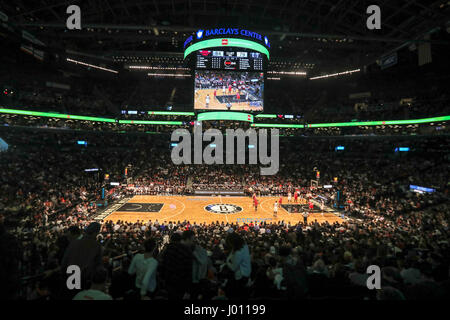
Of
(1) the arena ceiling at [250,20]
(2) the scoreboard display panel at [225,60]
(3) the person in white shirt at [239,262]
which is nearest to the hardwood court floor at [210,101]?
(2) the scoreboard display panel at [225,60]

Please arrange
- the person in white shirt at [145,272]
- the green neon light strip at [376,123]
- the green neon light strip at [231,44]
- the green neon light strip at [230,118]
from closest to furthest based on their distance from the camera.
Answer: the person in white shirt at [145,272] < the green neon light strip at [231,44] < the green neon light strip at [230,118] < the green neon light strip at [376,123]

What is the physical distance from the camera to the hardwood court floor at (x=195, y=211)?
2244cm

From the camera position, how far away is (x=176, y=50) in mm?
35375

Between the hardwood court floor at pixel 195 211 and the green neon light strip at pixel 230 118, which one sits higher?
the green neon light strip at pixel 230 118

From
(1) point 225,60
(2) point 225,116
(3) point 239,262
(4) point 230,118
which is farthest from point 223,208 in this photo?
(3) point 239,262

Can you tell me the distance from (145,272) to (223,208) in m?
22.4

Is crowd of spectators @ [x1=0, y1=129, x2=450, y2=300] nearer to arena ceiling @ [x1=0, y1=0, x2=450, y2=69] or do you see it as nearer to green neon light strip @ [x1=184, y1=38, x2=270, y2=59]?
arena ceiling @ [x1=0, y1=0, x2=450, y2=69]

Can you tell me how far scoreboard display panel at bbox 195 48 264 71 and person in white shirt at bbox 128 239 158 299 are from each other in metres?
22.3

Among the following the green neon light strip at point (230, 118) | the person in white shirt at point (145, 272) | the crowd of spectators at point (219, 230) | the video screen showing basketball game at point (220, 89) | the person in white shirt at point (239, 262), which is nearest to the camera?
the person in white shirt at point (145, 272)

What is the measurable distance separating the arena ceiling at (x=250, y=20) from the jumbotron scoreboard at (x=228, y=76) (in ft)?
8.34

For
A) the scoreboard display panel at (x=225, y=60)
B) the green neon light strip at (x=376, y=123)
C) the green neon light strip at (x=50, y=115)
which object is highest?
the scoreboard display panel at (x=225, y=60)

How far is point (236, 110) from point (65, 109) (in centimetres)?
2979

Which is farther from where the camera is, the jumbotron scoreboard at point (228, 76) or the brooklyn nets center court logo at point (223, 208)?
the brooklyn nets center court logo at point (223, 208)

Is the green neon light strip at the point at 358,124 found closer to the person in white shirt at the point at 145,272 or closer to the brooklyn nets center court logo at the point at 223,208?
the brooklyn nets center court logo at the point at 223,208
